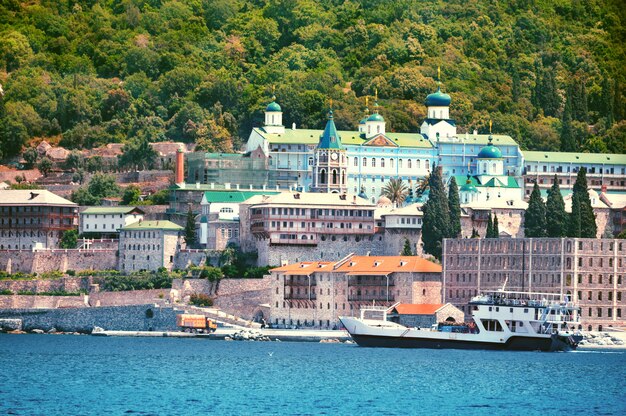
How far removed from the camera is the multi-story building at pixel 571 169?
152 meters

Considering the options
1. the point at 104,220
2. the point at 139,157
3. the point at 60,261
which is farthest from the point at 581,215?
the point at 139,157

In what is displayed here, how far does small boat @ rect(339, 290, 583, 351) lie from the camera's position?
363ft

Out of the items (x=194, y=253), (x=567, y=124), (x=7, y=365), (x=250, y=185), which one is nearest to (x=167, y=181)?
(x=250, y=185)

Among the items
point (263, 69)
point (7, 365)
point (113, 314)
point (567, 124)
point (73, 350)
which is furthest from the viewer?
point (263, 69)

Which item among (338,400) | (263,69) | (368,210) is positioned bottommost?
(338,400)

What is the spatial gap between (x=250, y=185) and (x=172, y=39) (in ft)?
144

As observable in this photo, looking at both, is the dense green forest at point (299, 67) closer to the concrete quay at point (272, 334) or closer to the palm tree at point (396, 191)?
the palm tree at point (396, 191)

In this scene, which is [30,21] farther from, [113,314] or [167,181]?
[113,314]

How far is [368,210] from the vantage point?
433ft

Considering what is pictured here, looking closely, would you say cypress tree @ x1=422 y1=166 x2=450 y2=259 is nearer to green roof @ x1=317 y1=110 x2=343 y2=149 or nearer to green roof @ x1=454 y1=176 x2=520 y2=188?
green roof @ x1=317 y1=110 x2=343 y2=149

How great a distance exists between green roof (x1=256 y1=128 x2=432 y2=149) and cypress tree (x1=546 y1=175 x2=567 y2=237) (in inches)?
932

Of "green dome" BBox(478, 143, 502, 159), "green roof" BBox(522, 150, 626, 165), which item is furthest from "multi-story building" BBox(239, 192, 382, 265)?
"green roof" BBox(522, 150, 626, 165)

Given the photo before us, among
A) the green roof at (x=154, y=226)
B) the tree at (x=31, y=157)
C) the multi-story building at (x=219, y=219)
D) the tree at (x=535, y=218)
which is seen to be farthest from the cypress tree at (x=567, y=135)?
the tree at (x=31, y=157)

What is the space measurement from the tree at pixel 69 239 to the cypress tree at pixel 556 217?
3133 cm
